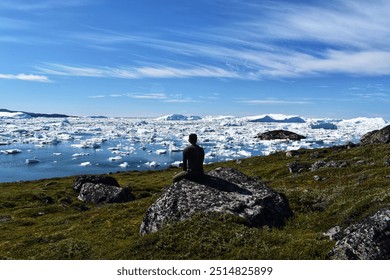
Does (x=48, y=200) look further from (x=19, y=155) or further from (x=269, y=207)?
(x=19, y=155)

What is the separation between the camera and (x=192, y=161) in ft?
77.8

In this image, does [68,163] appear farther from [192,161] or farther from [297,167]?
[192,161]

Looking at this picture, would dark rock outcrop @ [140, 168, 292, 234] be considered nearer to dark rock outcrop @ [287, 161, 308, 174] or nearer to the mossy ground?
the mossy ground

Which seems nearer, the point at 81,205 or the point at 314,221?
the point at 314,221

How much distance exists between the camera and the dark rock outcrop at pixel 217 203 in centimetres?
2084

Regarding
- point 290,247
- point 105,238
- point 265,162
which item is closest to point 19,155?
point 265,162

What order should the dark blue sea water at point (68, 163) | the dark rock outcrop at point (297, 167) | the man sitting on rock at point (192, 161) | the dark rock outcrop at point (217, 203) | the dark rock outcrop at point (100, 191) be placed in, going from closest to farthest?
1. the dark rock outcrop at point (217, 203)
2. the man sitting on rock at point (192, 161)
3. the dark rock outcrop at point (100, 191)
4. the dark rock outcrop at point (297, 167)
5. the dark blue sea water at point (68, 163)

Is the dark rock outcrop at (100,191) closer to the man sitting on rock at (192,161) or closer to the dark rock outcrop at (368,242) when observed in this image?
the man sitting on rock at (192,161)

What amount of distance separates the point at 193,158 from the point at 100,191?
116 ft

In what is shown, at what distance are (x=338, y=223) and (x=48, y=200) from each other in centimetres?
4796

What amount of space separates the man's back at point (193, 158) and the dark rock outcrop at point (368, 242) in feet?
35.0

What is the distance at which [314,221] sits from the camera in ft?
71.7

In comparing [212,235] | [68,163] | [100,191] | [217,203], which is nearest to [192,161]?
[217,203]

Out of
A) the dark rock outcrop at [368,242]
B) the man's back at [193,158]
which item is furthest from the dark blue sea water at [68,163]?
the dark rock outcrop at [368,242]
